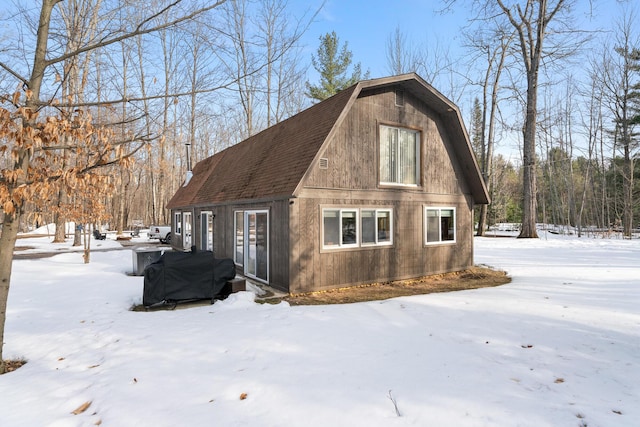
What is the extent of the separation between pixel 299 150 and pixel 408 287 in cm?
501

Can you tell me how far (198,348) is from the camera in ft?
15.8

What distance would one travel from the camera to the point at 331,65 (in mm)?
30062

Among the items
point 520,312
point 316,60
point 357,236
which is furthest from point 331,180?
point 316,60

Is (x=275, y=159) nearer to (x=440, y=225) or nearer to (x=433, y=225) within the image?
(x=433, y=225)

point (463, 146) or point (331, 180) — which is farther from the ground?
point (463, 146)

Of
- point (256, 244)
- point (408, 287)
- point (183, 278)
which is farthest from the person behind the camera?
point (256, 244)

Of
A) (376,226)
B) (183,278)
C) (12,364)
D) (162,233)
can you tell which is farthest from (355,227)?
(162,233)

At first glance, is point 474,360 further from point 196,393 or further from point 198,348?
point 198,348

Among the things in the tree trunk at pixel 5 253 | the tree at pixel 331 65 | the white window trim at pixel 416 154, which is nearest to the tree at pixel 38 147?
the tree trunk at pixel 5 253

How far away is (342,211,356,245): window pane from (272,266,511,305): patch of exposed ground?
1331 mm

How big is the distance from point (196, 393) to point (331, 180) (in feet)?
20.9

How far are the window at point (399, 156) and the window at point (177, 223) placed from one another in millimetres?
12809

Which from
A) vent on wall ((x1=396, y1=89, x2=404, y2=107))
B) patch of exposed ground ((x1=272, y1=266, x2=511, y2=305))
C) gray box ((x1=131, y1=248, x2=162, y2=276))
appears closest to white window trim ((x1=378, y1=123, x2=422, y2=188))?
vent on wall ((x1=396, y1=89, x2=404, y2=107))

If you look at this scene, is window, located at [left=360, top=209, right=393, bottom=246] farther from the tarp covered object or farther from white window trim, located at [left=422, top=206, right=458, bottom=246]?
the tarp covered object
